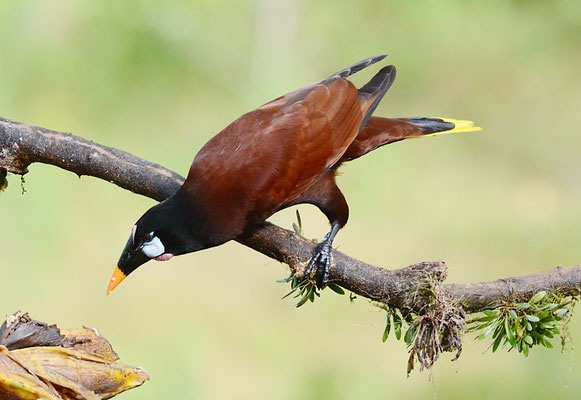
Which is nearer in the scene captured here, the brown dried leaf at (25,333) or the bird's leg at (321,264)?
the brown dried leaf at (25,333)

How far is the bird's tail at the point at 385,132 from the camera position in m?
1.29

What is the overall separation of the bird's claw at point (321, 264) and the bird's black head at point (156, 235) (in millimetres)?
216

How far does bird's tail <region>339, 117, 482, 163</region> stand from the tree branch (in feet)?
1.08

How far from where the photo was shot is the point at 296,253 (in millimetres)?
974

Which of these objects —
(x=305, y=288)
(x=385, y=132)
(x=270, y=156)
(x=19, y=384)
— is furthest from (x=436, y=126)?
(x=19, y=384)

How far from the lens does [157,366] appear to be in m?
1.90

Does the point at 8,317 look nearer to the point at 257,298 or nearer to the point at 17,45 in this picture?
the point at 257,298

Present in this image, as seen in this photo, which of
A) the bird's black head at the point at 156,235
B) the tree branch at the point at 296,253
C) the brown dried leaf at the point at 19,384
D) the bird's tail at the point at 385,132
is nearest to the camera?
the brown dried leaf at the point at 19,384

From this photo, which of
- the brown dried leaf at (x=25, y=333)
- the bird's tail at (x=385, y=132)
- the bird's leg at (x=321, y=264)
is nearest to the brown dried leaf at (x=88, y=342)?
the brown dried leaf at (x=25, y=333)

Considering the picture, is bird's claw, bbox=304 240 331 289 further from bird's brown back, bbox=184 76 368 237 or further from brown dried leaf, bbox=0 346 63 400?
brown dried leaf, bbox=0 346 63 400

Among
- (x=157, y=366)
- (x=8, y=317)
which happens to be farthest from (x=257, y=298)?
(x=8, y=317)

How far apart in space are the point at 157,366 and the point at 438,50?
4.46ft

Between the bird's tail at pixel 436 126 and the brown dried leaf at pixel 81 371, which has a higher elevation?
the bird's tail at pixel 436 126

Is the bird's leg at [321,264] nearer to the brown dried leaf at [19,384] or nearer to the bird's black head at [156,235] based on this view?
the bird's black head at [156,235]
